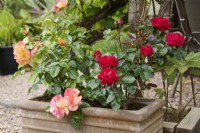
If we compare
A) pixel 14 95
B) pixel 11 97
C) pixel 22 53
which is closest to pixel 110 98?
pixel 22 53

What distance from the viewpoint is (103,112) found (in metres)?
1.57

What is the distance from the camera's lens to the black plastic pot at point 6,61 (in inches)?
184

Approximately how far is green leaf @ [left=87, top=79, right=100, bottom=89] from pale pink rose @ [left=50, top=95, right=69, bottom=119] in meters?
0.13

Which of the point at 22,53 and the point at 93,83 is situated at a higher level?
the point at 22,53

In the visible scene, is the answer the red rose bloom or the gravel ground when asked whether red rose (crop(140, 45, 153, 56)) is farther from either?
the gravel ground

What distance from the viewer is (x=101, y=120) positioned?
62.3 inches

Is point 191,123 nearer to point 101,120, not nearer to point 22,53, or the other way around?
point 101,120

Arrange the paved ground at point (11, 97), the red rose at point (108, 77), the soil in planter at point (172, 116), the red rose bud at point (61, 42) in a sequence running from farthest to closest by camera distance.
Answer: the paved ground at point (11, 97) → the soil in planter at point (172, 116) → the red rose bud at point (61, 42) → the red rose at point (108, 77)

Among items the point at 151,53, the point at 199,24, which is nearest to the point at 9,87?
the point at 199,24

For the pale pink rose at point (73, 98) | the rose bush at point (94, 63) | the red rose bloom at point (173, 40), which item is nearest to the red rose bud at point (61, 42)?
the rose bush at point (94, 63)

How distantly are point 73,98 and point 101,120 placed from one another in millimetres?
157

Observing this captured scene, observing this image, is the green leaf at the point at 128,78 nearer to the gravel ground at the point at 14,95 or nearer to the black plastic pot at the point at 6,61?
the gravel ground at the point at 14,95

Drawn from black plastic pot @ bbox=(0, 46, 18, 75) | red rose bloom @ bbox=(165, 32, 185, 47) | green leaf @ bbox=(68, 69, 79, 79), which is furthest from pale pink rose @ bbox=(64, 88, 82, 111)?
black plastic pot @ bbox=(0, 46, 18, 75)

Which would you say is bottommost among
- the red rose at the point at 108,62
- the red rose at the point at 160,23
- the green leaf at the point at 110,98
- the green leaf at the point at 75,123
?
the green leaf at the point at 75,123
